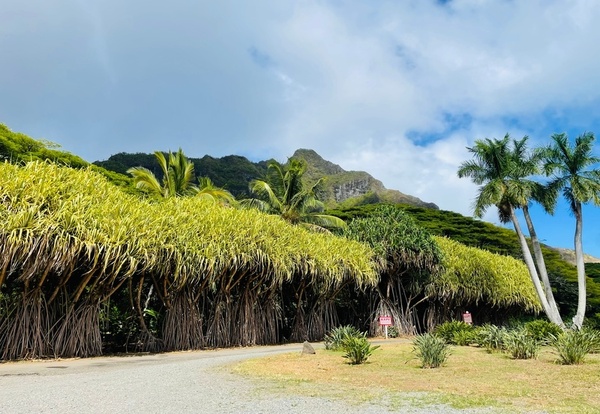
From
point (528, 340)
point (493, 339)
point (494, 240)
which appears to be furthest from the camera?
point (494, 240)

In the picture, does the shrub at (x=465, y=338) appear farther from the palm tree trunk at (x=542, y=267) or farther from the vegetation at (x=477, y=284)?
the palm tree trunk at (x=542, y=267)

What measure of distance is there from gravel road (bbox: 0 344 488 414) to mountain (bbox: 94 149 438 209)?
21020 mm

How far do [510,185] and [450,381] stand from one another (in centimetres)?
2223

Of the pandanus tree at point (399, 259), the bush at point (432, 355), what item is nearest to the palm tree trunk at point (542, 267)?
the pandanus tree at point (399, 259)

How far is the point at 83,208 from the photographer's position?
1279 cm

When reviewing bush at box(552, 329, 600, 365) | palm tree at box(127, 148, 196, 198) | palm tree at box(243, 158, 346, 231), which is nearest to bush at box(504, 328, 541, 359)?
bush at box(552, 329, 600, 365)

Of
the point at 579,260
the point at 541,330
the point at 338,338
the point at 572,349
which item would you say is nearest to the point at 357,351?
the point at 338,338

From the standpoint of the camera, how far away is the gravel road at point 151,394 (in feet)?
19.0

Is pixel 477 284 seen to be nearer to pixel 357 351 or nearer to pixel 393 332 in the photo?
pixel 393 332

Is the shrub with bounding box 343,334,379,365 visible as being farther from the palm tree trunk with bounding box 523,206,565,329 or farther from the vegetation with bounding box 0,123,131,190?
the palm tree trunk with bounding box 523,206,565,329

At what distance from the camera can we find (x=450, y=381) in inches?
324

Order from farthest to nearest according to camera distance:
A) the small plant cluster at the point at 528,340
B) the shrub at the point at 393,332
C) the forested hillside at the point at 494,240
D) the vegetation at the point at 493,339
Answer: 1. the forested hillside at the point at 494,240
2. the shrub at the point at 393,332
3. the vegetation at the point at 493,339
4. the small plant cluster at the point at 528,340

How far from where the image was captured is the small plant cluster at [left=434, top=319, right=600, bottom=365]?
11102 mm

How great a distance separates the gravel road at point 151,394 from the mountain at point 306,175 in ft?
69.0
